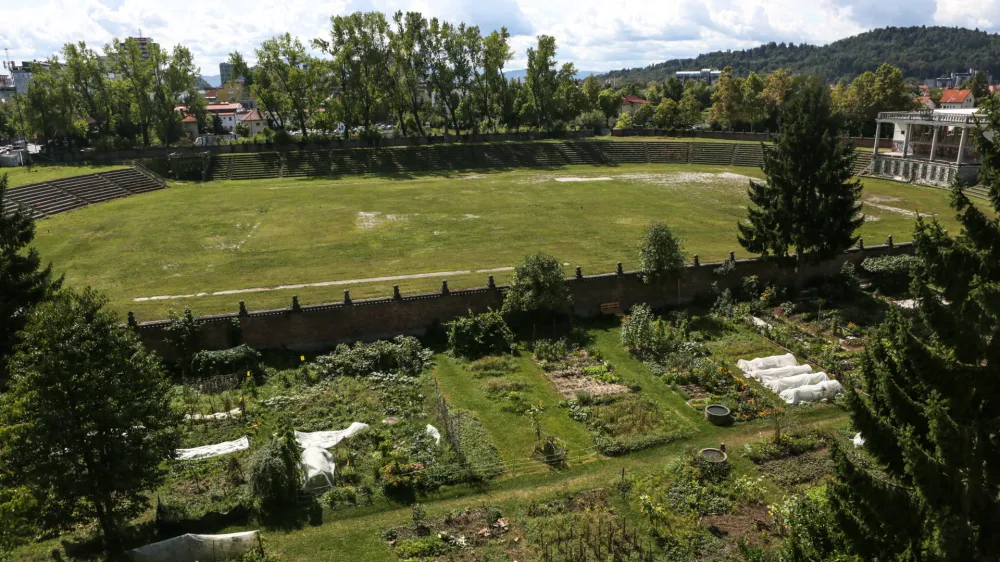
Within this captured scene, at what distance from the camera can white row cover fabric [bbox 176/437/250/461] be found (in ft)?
58.3

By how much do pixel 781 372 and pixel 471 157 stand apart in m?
55.6

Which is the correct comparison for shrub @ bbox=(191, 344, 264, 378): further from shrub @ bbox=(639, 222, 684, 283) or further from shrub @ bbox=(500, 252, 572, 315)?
shrub @ bbox=(639, 222, 684, 283)

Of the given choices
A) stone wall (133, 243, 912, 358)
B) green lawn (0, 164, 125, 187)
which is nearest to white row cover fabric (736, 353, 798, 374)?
stone wall (133, 243, 912, 358)

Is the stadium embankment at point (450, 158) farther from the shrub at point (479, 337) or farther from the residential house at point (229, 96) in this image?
the residential house at point (229, 96)

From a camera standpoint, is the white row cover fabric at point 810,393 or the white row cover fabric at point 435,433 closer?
the white row cover fabric at point 435,433

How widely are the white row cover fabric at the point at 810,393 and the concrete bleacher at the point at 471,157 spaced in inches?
2073

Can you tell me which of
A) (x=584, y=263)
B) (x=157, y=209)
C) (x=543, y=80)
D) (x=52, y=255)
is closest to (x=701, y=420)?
(x=584, y=263)

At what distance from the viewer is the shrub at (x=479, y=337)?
83.8 feet

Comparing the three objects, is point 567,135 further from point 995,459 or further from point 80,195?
point 995,459

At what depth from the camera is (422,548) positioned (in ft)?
47.9

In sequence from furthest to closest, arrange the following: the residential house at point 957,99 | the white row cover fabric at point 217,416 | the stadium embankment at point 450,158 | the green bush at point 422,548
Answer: the residential house at point 957,99 < the stadium embankment at point 450,158 < the white row cover fabric at point 217,416 < the green bush at point 422,548

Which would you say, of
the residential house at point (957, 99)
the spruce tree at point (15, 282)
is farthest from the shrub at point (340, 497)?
the residential house at point (957, 99)

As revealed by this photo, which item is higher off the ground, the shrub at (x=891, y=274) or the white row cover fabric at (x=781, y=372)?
the shrub at (x=891, y=274)

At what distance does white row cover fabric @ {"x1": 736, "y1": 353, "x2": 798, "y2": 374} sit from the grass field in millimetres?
11541
